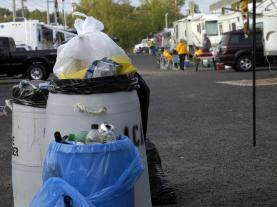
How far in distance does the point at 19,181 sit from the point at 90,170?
1.51m

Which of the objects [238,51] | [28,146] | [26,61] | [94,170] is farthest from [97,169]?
[238,51]

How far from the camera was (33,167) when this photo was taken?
16.5ft

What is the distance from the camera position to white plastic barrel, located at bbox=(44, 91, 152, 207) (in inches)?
171

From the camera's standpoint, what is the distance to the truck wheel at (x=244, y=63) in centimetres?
2759

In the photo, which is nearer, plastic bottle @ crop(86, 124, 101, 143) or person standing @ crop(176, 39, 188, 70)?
plastic bottle @ crop(86, 124, 101, 143)

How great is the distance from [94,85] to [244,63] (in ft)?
78.5

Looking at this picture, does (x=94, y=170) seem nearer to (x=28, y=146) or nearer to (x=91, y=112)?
(x=91, y=112)

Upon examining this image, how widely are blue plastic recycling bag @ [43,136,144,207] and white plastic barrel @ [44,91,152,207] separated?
0.53 metres

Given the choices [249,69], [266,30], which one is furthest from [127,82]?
[249,69]

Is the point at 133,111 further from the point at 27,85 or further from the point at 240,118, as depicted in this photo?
the point at 240,118

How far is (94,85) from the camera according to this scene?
14.2ft

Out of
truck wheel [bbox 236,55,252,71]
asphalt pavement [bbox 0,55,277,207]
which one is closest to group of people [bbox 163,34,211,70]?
truck wheel [bbox 236,55,252,71]

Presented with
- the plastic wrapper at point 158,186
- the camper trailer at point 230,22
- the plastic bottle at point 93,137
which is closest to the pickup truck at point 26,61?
the camper trailer at point 230,22

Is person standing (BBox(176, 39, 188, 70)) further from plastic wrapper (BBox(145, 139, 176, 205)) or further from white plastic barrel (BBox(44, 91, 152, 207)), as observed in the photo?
white plastic barrel (BBox(44, 91, 152, 207))
